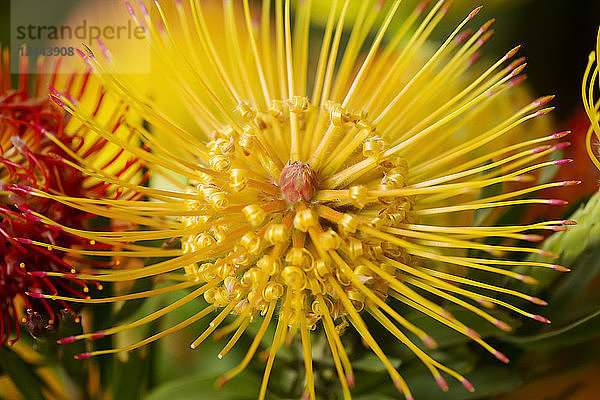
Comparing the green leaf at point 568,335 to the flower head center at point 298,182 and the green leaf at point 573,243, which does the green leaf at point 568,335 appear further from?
the flower head center at point 298,182

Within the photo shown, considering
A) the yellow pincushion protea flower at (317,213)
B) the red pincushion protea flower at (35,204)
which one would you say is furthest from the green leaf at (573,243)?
the red pincushion protea flower at (35,204)

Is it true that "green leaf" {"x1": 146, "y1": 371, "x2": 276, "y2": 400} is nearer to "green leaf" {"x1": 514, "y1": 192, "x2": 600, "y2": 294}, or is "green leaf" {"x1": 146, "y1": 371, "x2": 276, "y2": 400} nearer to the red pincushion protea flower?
the red pincushion protea flower

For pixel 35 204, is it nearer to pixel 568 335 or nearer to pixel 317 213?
pixel 317 213

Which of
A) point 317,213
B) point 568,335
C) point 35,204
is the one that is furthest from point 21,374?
point 568,335

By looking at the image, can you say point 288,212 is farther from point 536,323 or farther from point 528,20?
point 528,20

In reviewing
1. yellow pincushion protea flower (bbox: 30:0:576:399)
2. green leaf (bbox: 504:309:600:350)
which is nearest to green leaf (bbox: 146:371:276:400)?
yellow pincushion protea flower (bbox: 30:0:576:399)
